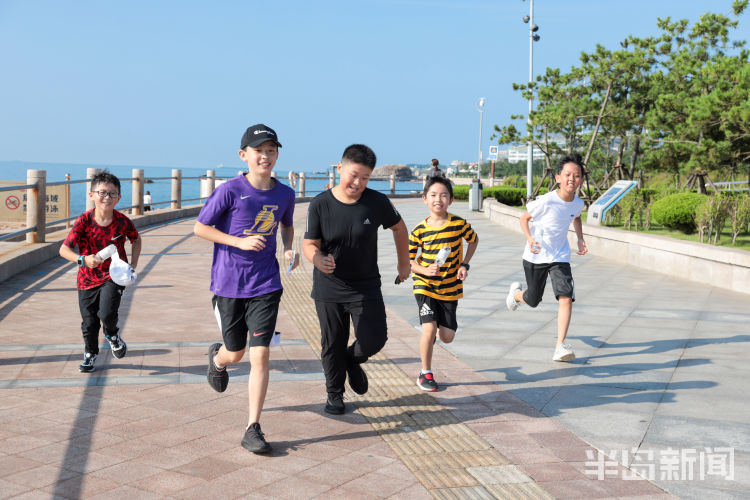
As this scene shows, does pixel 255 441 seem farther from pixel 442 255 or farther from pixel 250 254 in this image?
pixel 442 255

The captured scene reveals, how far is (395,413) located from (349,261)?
3.34 feet

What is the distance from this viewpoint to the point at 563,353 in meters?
5.99

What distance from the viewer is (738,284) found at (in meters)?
9.70

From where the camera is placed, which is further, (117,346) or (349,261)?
(117,346)

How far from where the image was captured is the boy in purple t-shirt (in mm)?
4125

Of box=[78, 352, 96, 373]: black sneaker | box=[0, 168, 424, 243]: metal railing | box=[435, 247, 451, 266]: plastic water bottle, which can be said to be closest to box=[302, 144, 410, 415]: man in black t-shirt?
box=[435, 247, 451, 266]: plastic water bottle

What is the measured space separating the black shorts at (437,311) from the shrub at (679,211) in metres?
9.49

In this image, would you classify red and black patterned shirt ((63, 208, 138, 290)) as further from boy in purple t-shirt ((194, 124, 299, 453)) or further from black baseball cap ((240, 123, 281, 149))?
black baseball cap ((240, 123, 281, 149))

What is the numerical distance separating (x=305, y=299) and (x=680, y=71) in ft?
38.8

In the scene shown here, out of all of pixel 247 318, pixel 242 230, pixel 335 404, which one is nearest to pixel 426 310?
pixel 335 404

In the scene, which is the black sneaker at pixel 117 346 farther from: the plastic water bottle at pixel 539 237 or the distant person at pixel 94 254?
the plastic water bottle at pixel 539 237

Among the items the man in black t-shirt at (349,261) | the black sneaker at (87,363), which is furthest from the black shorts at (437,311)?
the black sneaker at (87,363)

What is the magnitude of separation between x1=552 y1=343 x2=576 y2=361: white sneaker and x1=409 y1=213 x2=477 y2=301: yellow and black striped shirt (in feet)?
3.87

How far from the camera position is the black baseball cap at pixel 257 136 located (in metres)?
4.10
